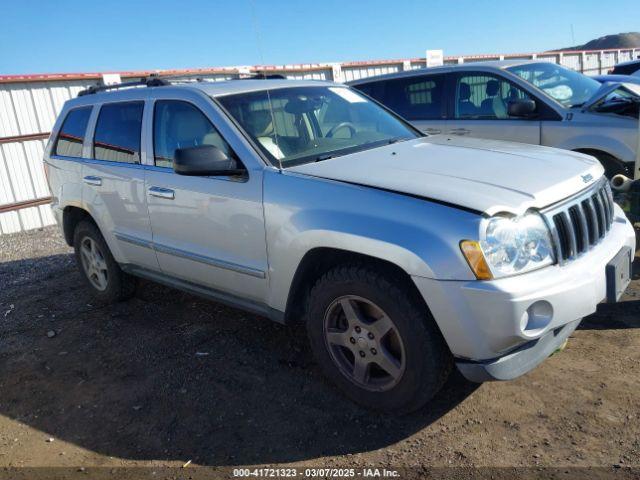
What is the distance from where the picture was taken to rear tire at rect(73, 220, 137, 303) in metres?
5.01

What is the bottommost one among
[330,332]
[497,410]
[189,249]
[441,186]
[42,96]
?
[497,410]

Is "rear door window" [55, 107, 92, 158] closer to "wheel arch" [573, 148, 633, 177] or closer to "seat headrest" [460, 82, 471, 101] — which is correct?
"seat headrest" [460, 82, 471, 101]

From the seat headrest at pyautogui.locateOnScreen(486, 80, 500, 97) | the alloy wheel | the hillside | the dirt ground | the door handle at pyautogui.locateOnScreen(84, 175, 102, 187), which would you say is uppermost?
the hillside

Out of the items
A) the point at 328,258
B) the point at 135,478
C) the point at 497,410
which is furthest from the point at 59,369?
the point at 497,410

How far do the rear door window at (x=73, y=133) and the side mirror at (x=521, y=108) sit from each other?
410 centimetres

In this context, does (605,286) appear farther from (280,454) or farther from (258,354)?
(258,354)

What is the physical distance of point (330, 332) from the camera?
3.17 meters

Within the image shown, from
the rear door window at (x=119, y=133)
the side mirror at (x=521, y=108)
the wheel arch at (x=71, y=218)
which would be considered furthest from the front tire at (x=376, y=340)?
the side mirror at (x=521, y=108)

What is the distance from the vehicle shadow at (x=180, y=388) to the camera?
9.86 feet

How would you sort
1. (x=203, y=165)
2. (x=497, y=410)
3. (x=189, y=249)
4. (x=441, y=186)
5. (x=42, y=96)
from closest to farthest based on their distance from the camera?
(x=441, y=186), (x=497, y=410), (x=203, y=165), (x=189, y=249), (x=42, y=96)

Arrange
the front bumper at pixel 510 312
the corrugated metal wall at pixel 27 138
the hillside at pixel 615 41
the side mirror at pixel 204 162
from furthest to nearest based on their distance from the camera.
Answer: the hillside at pixel 615 41 → the corrugated metal wall at pixel 27 138 → the side mirror at pixel 204 162 → the front bumper at pixel 510 312

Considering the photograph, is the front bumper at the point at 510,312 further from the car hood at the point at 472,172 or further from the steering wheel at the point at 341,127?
the steering wheel at the point at 341,127

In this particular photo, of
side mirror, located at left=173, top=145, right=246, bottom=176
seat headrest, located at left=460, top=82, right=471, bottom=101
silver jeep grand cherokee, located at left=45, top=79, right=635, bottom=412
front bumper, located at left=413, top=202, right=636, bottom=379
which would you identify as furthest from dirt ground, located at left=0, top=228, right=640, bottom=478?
seat headrest, located at left=460, top=82, right=471, bottom=101

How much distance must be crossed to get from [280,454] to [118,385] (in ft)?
4.73
